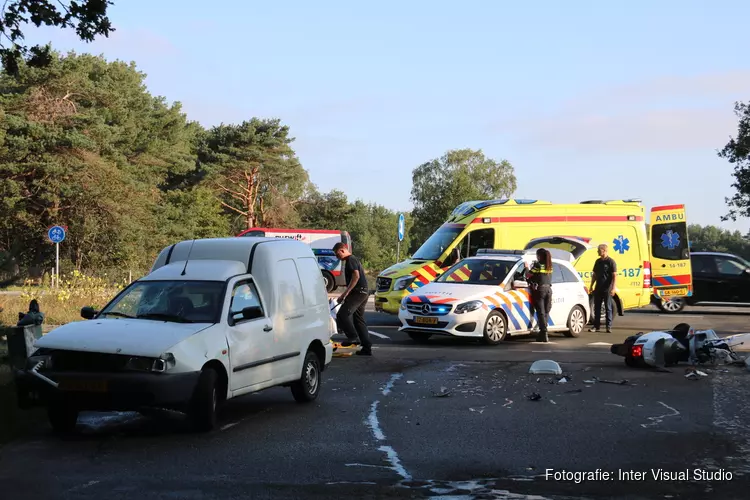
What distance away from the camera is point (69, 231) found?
47031 millimetres

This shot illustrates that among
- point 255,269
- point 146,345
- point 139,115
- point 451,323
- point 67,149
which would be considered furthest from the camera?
point 139,115

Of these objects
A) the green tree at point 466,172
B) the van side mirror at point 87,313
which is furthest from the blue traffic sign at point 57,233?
the green tree at point 466,172

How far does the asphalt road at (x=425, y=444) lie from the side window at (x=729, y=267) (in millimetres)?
A: 15814

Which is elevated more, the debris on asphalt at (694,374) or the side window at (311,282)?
the side window at (311,282)

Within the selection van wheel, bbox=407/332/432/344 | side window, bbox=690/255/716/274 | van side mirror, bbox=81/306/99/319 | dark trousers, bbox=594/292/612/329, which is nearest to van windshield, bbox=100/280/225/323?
van side mirror, bbox=81/306/99/319

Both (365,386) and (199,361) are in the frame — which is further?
(365,386)

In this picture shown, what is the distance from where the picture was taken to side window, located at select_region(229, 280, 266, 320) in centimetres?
988

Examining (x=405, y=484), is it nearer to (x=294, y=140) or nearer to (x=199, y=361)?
(x=199, y=361)

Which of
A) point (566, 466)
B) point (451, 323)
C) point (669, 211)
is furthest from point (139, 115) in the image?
point (566, 466)

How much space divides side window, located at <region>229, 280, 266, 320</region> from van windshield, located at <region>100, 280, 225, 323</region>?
0.52 ft

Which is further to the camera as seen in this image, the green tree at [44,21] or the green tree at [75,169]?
the green tree at [75,169]

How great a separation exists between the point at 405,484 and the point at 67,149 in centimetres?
4262

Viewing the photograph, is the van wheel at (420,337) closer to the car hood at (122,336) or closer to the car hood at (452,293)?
the car hood at (452,293)

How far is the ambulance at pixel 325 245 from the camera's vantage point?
42.9m
